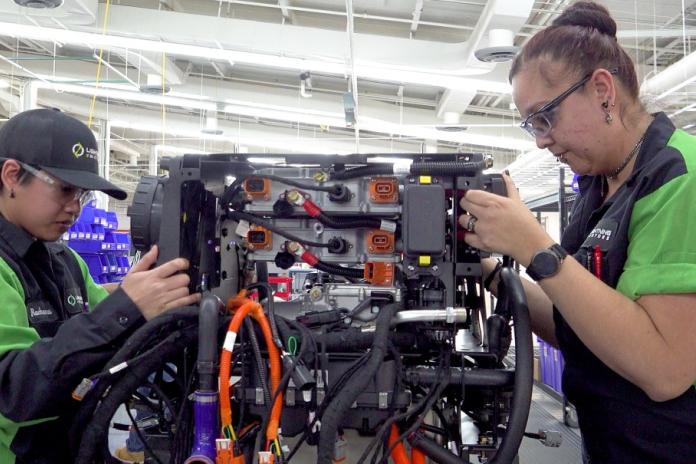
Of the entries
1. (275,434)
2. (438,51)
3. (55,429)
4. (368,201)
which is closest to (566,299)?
(368,201)

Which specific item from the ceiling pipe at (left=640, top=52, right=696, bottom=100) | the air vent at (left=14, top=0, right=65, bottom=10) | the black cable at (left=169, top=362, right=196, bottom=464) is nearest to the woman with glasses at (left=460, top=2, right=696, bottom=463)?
the black cable at (left=169, top=362, right=196, bottom=464)

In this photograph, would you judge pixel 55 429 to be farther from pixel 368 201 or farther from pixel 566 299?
pixel 566 299

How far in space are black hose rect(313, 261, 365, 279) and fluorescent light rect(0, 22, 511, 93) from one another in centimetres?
381

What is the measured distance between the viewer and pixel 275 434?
3.52ft

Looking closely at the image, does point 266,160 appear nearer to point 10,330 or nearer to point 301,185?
point 301,185

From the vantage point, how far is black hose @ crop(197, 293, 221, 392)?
113 cm

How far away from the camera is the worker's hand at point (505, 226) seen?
1.12m

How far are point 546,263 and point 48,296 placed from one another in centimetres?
122

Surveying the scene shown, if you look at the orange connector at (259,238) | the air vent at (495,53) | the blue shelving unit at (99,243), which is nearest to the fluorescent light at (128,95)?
the blue shelving unit at (99,243)

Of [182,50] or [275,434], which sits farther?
[182,50]

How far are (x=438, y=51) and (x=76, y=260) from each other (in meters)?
3.82

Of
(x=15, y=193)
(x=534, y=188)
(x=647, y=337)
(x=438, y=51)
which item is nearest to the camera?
(x=647, y=337)

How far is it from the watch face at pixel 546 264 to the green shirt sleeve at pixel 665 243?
144mm

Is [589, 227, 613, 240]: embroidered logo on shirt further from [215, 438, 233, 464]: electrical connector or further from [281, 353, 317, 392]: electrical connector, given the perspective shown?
[215, 438, 233, 464]: electrical connector
